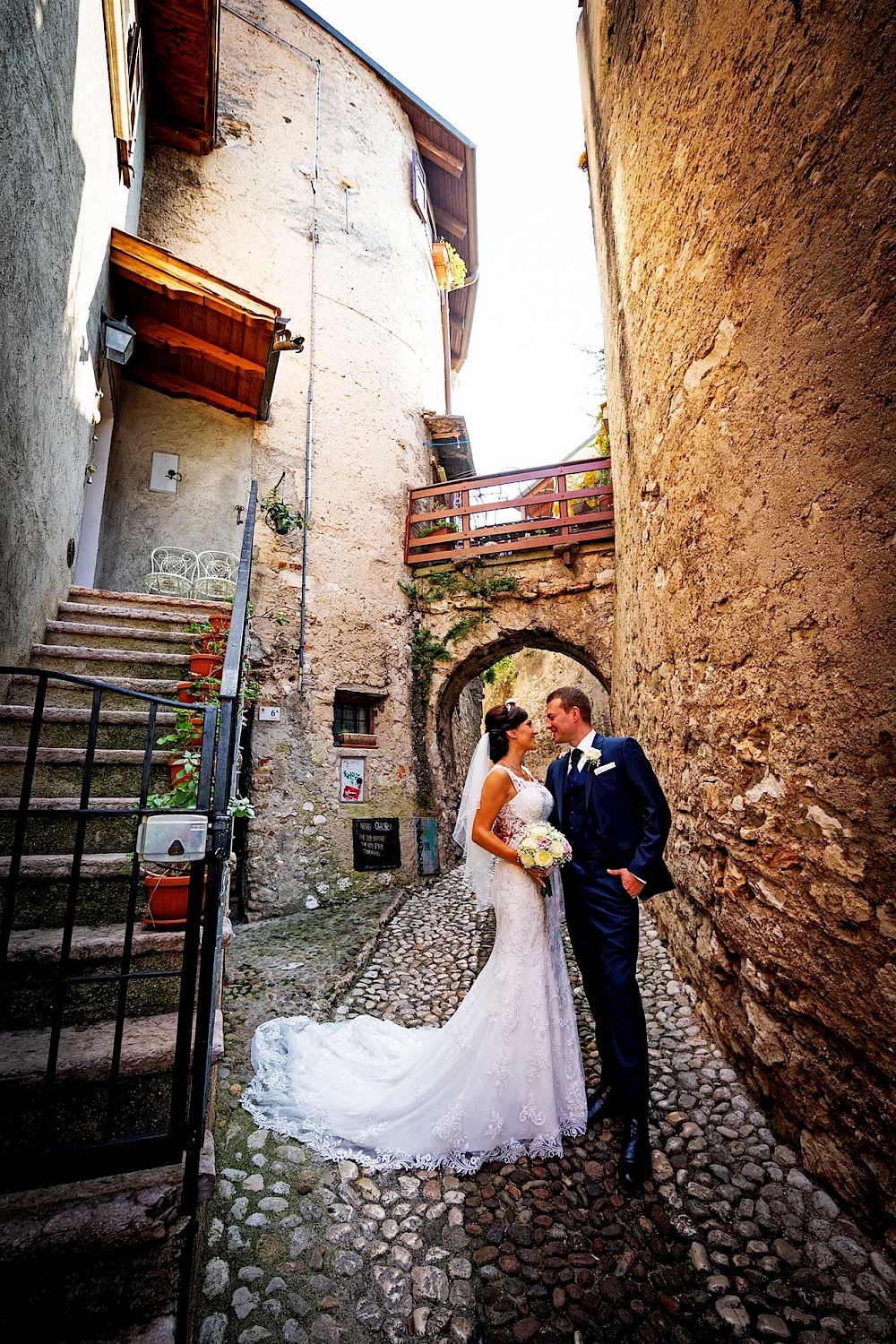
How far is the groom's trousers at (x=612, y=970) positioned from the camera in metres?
2.44

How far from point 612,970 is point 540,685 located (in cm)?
1113

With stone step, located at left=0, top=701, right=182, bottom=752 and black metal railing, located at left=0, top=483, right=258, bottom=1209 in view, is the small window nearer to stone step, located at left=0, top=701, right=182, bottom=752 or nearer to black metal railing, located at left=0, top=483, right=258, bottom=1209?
stone step, located at left=0, top=701, right=182, bottom=752

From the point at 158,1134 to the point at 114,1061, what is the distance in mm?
260

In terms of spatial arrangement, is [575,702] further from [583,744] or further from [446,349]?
[446,349]

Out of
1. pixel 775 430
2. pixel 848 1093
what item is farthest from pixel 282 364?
pixel 848 1093

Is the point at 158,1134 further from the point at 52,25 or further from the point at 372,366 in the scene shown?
the point at 372,366

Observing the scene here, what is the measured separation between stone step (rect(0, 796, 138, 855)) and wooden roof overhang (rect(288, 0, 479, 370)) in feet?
40.0

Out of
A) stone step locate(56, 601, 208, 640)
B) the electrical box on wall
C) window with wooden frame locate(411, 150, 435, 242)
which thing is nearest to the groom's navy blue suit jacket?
stone step locate(56, 601, 208, 640)

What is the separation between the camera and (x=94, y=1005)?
7.18 ft

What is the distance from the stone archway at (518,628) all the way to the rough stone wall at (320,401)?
1.50 ft

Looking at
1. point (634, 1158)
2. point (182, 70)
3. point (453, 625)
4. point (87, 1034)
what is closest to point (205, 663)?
point (87, 1034)

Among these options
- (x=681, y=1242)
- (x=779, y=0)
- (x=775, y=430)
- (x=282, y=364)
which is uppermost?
(x=282, y=364)

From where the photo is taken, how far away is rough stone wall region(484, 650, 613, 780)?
1205 centimetres

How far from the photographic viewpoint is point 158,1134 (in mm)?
1708
